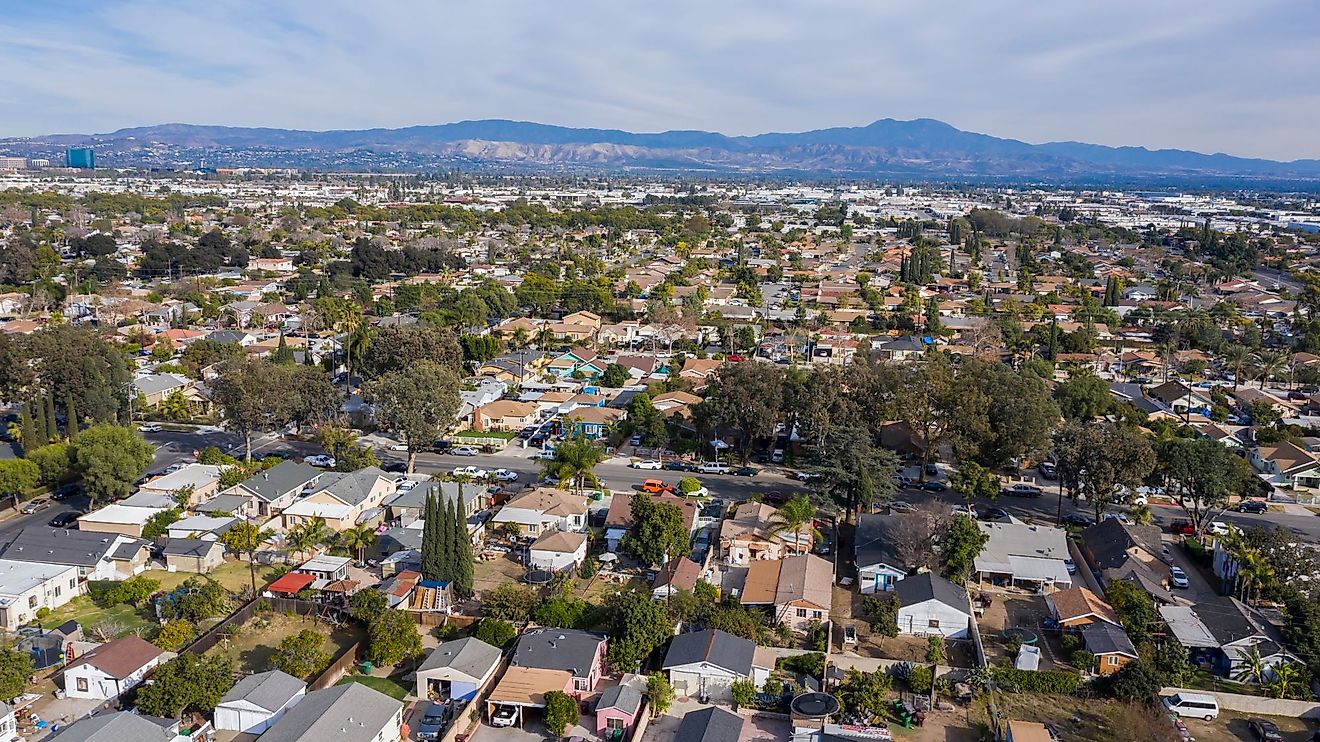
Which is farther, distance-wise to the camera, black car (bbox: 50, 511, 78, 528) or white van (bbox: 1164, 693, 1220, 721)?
black car (bbox: 50, 511, 78, 528)

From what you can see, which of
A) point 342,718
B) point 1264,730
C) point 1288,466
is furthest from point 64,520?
point 1288,466

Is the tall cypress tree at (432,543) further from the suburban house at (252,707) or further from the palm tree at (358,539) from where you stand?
the suburban house at (252,707)

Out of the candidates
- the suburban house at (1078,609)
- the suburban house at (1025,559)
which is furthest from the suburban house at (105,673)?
the suburban house at (1078,609)

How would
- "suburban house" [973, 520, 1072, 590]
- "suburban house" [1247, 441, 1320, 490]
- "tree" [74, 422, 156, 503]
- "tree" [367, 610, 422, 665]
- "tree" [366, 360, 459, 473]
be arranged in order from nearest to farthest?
"tree" [367, 610, 422, 665]
"suburban house" [973, 520, 1072, 590]
"tree" [74, 422, 156, 503]
"tree" [366, 360, 459, 473]
"suburban house" [1247, 441, 1320, 490]

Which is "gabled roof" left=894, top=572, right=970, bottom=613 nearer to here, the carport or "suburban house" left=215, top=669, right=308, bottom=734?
the carport

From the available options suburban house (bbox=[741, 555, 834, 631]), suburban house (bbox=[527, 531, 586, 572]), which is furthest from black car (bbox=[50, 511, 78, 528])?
suburban house (bbox=[741, 555, 834, 631])

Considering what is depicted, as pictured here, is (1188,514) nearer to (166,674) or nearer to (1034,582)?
(1034,582)
